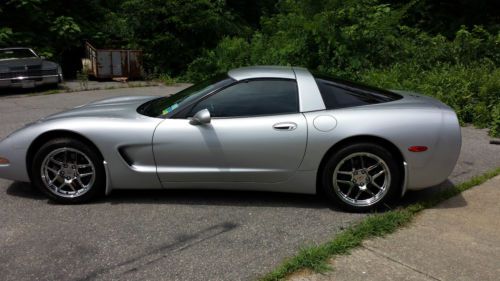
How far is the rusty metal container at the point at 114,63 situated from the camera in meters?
15.4

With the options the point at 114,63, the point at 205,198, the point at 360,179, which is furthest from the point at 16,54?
the point at 360,179

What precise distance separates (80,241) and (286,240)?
61.1 inches

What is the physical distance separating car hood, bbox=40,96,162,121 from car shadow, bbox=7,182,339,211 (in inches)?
30.1

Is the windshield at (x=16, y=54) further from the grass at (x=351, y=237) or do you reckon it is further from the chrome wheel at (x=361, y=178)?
the grass at (x=351, y=237)

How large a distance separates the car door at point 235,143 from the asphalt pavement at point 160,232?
321 millimetres

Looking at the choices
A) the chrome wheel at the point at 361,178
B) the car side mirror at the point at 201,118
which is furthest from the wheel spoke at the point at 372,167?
the car side mirror at the point at 201,118

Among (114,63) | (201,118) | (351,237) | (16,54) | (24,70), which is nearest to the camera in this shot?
(351,237)

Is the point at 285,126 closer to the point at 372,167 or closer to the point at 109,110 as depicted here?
the point at 372,167

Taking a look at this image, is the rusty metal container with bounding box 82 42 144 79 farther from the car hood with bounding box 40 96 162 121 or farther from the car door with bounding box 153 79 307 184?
the car door with bounding box 153 79 307 184

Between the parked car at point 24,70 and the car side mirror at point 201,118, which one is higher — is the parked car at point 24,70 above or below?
below

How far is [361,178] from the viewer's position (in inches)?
165

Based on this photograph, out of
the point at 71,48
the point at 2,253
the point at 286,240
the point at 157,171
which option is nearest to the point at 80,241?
the point at 2,253

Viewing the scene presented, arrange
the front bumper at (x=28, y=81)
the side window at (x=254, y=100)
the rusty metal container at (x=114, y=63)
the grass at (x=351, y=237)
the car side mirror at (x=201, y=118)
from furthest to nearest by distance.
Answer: the rusty metal container at (x=114, y=63), the front bumper at (x=28, y=81), the side window at (x=254, y=100), the car side mirror at (x=201, y=118), the grass at (x=351, y=237)

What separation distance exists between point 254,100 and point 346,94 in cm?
85
